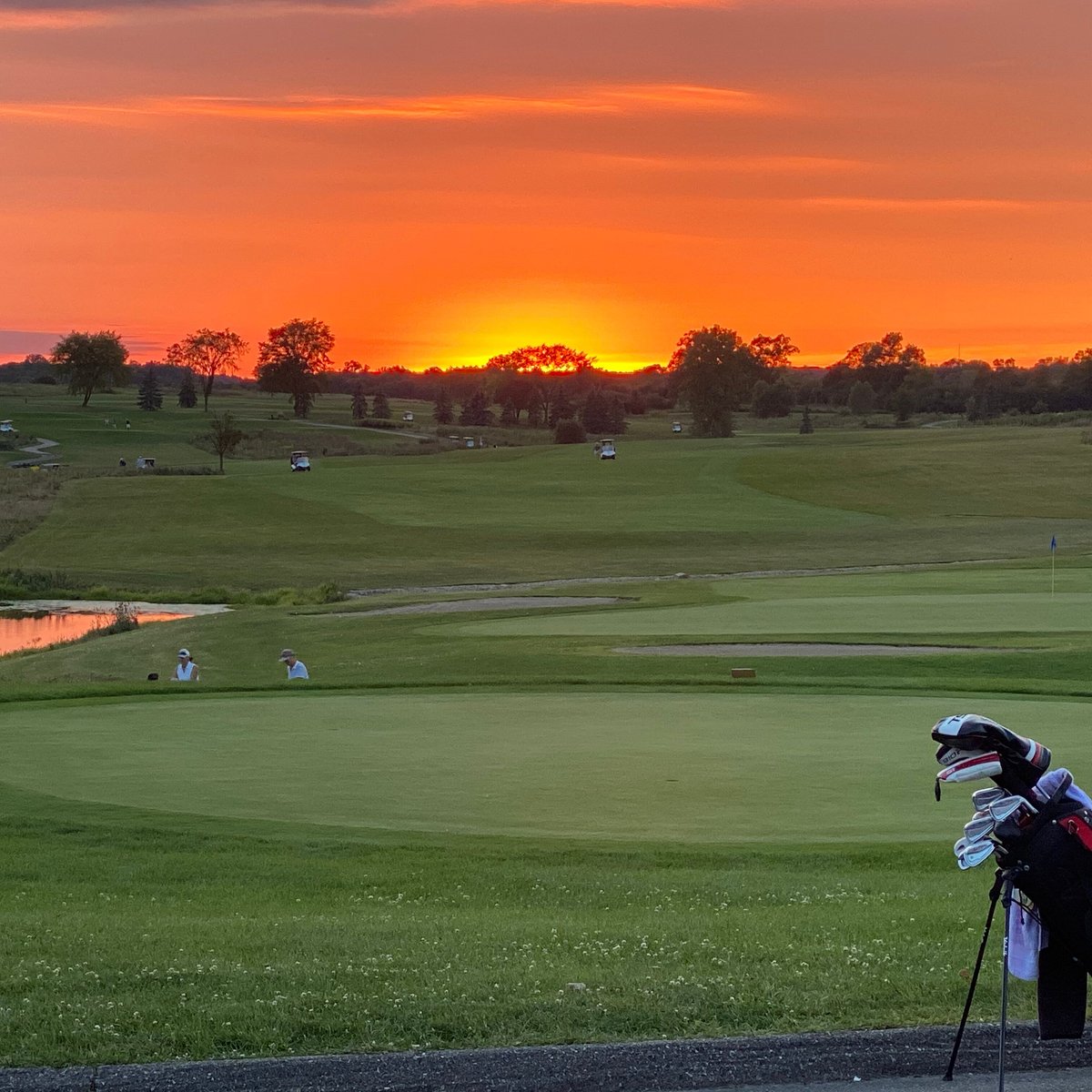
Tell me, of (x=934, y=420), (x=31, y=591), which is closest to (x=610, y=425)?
(x=934, y=420)

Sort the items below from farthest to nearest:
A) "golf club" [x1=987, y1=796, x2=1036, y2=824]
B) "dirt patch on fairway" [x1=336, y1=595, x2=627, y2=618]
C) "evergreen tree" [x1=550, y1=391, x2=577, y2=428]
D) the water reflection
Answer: "evergreen tree" [x1=550, y1=391, x2=577, y2=428] → the water reflection → "dirt patch on fairway" [x1=336, y1=595, x2=627, y2=618] → "golf club" [x1=987, y1=796, x2=1036, y2=824]

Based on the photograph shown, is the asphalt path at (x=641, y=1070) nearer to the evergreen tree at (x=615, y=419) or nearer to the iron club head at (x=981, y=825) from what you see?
the iron club head at (x=981, y=825)

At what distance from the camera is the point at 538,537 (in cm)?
6419

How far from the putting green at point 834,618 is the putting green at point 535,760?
1048 cm

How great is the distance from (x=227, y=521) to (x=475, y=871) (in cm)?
5955

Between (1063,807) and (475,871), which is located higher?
(1063,807)

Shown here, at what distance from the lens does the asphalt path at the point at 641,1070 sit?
5910 millimetres

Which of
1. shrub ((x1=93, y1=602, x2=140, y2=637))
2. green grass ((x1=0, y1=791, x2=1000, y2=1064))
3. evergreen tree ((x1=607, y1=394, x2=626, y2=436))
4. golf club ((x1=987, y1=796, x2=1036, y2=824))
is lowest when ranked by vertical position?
shrub ((x1=93, y1=602, x2=140, y2=637))

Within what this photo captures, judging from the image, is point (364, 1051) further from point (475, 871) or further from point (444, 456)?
point (444, 456)

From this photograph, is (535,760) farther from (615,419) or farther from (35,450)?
(615,419)

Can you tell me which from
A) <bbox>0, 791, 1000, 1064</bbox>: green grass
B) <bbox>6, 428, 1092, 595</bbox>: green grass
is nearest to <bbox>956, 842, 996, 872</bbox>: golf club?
<bbox>0, 791, 1000, 1064</bbox>: green grass

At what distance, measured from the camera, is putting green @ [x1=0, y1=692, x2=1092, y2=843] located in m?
12.0

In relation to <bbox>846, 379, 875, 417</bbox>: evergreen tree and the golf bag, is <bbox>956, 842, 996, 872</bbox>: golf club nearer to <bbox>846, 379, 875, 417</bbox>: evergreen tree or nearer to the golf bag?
the golf bag

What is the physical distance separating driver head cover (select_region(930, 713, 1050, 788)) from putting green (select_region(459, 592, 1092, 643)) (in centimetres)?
2312
